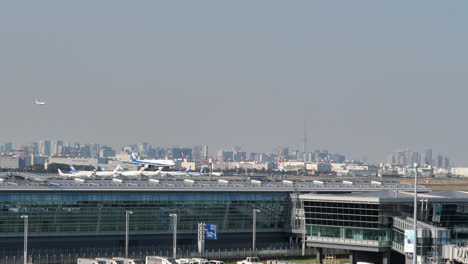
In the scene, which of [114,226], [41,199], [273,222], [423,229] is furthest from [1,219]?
[423,229]

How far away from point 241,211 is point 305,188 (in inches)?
531

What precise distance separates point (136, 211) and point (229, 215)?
52.0ft

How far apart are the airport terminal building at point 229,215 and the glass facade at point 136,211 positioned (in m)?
0.14

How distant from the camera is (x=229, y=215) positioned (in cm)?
Answer: 15725

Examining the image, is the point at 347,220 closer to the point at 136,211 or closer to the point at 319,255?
the point at 319,255

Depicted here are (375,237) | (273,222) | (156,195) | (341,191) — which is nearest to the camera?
(375,237)

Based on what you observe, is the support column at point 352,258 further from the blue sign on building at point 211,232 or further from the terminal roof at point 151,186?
the terminal roof at point 151,186

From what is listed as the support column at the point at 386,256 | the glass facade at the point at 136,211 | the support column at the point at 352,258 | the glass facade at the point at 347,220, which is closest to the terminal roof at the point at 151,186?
the glass facade at the point at 136,211

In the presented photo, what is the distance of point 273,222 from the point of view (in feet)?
Result: 527

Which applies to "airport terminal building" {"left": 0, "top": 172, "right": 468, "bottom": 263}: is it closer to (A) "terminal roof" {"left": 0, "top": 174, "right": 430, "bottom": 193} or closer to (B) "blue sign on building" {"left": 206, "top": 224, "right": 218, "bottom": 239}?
(A) "terminal roof" {"left": 0, "top": 174, "right": 430, "bottom": 193}

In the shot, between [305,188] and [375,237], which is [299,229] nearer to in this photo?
[305,188]

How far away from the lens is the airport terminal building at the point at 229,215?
129 meters

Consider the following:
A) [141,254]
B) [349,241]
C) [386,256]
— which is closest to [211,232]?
[141,254]

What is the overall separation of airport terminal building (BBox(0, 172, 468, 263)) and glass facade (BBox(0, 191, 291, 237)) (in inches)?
5.3
